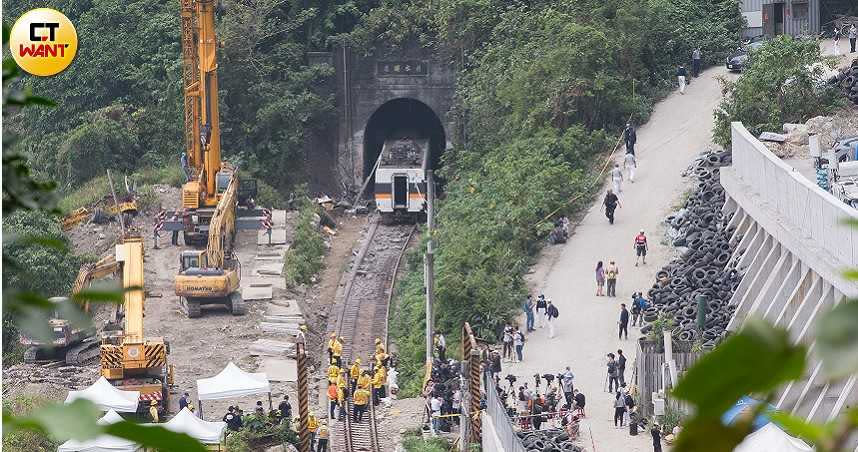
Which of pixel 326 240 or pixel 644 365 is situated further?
pixel 326 240

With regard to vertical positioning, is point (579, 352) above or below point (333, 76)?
below

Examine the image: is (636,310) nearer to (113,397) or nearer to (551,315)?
(551,315)

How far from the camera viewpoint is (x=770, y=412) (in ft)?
7.05

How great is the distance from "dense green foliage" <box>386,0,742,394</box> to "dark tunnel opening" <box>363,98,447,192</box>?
412cm

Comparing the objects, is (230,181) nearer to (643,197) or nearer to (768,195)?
(643,197)

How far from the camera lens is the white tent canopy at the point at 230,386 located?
36500mm

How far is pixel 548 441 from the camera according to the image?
101ft

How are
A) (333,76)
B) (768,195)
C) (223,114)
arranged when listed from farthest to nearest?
(333,76) < (223,114) < (768,195)

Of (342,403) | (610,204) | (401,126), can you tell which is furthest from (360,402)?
(401,126)

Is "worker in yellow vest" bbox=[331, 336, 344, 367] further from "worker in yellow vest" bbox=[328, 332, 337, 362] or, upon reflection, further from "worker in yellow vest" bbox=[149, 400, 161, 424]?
"worker in yellow vest" bbox=[149, 400, 161, 424]

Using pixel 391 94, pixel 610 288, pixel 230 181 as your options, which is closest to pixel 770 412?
pixel 610 288

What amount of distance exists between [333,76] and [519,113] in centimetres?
1265

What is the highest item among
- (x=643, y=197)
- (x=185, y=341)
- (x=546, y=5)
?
(x=546, y=5)

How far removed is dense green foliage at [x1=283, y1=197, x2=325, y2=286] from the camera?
5066 cm
